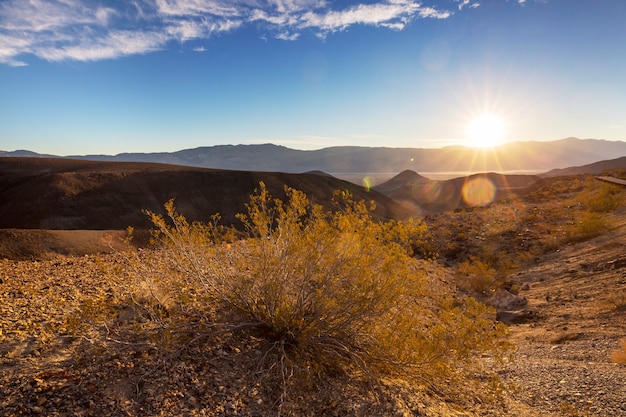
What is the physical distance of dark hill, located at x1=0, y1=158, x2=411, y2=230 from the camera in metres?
28.8

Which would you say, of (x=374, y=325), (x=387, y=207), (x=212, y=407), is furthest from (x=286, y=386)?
(x=387, y=207)

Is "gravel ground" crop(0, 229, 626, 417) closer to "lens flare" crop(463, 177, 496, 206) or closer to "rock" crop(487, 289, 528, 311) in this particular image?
"rock" crop(487, 289, 528, 311)

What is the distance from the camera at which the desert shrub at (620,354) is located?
5.51 m

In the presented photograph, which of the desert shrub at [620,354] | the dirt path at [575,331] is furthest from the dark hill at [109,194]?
the desert shrub at [620,354]

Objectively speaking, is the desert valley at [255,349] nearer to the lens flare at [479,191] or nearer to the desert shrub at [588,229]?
the desert shrub at [588,229]

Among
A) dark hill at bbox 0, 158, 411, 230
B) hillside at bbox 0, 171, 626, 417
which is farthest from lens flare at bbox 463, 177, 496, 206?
hillside at bbox 0, 171, 626, 417

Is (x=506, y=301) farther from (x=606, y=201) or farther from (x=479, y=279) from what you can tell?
(x=606, y=201)

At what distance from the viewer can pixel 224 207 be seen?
3788 cm

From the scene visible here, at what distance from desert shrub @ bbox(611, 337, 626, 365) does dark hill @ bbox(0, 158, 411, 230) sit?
2803 centimetres

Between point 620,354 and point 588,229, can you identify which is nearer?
point 620,354

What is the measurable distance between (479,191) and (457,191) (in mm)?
4320

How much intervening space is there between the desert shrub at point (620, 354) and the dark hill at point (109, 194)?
2803 centimetres

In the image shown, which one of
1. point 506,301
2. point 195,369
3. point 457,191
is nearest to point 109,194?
point 506,301

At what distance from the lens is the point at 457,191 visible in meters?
75.8
